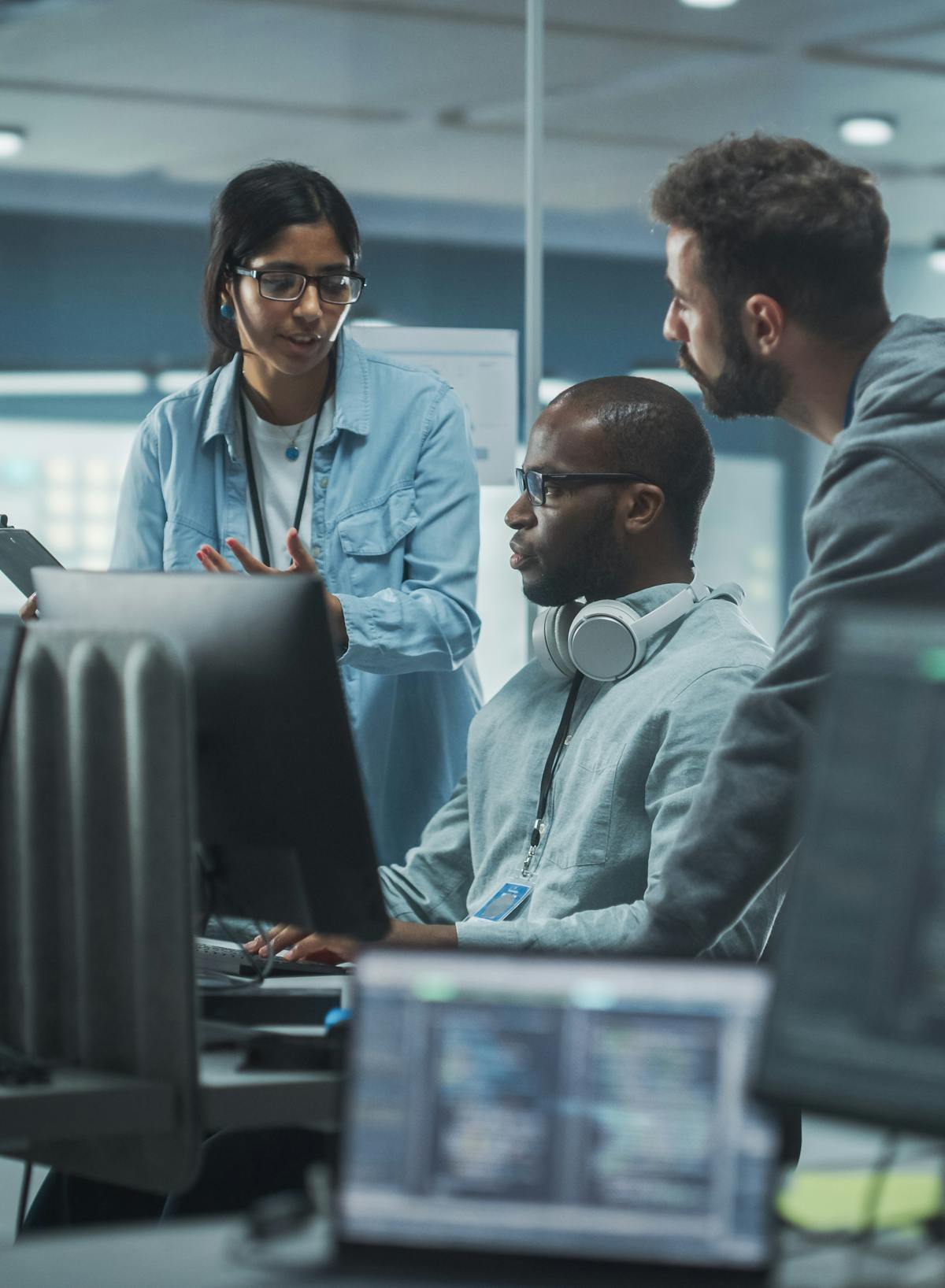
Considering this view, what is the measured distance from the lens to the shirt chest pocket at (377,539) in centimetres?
242

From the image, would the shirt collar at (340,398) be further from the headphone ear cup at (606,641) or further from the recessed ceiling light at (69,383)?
the recessed ceiling light at (69,383)

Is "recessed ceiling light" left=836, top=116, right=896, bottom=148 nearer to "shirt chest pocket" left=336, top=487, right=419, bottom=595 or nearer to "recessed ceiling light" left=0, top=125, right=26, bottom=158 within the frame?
"recessed ceiling light" left=0, top=125, right=26, bottom=158

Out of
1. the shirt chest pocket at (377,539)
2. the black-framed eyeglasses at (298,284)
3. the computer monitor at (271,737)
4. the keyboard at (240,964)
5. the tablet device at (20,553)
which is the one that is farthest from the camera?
the shirt chest pocket at (377,539)

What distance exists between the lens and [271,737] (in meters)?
1.32

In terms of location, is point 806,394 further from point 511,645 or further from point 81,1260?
point 511,645

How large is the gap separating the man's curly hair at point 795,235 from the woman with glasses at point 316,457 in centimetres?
84

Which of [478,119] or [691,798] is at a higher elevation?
[478,119]

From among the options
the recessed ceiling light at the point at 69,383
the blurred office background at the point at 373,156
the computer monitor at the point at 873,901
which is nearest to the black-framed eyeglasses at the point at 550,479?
the computer monitor at the point at 873,901

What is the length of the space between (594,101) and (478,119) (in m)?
0.28

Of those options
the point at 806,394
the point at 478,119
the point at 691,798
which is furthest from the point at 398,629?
the point at 478,119

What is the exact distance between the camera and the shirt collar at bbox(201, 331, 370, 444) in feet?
7.97

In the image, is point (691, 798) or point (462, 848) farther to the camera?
point (462, 848)

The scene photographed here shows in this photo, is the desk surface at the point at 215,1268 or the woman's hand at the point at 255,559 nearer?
the desk surface at the point at 215,1268

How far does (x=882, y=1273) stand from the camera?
0.88 m
